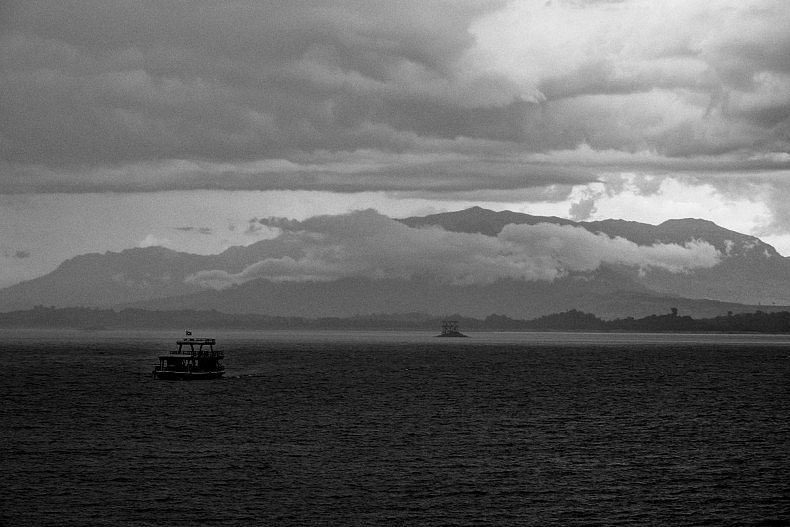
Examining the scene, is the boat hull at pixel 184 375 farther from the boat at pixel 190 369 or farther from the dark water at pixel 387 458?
the dark water at pixel 387 458

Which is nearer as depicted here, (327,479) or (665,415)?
(327,479)

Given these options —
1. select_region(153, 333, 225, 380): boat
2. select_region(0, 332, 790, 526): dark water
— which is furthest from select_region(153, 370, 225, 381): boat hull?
select_region(0, 332, 790, 526): dark water

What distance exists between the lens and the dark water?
202 feet

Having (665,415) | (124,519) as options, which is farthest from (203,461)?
(665,415)

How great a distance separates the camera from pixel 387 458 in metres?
80.5

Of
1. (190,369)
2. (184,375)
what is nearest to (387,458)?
(184,375)

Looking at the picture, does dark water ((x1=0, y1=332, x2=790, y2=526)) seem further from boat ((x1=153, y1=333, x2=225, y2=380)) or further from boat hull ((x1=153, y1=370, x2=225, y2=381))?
boat ((x1=153, y1=333, x2=225, y2=380))

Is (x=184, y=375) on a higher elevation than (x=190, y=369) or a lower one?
lower

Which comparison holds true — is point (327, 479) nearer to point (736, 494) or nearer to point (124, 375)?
point (736, 494)

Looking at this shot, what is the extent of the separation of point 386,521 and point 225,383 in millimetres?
101635

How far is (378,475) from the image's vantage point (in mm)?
72812

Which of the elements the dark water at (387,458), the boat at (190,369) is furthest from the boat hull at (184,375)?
the dark water at (387,458)

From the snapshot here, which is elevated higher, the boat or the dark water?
the boat

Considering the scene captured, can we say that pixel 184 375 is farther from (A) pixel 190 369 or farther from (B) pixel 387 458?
(B) pixel 387 458
